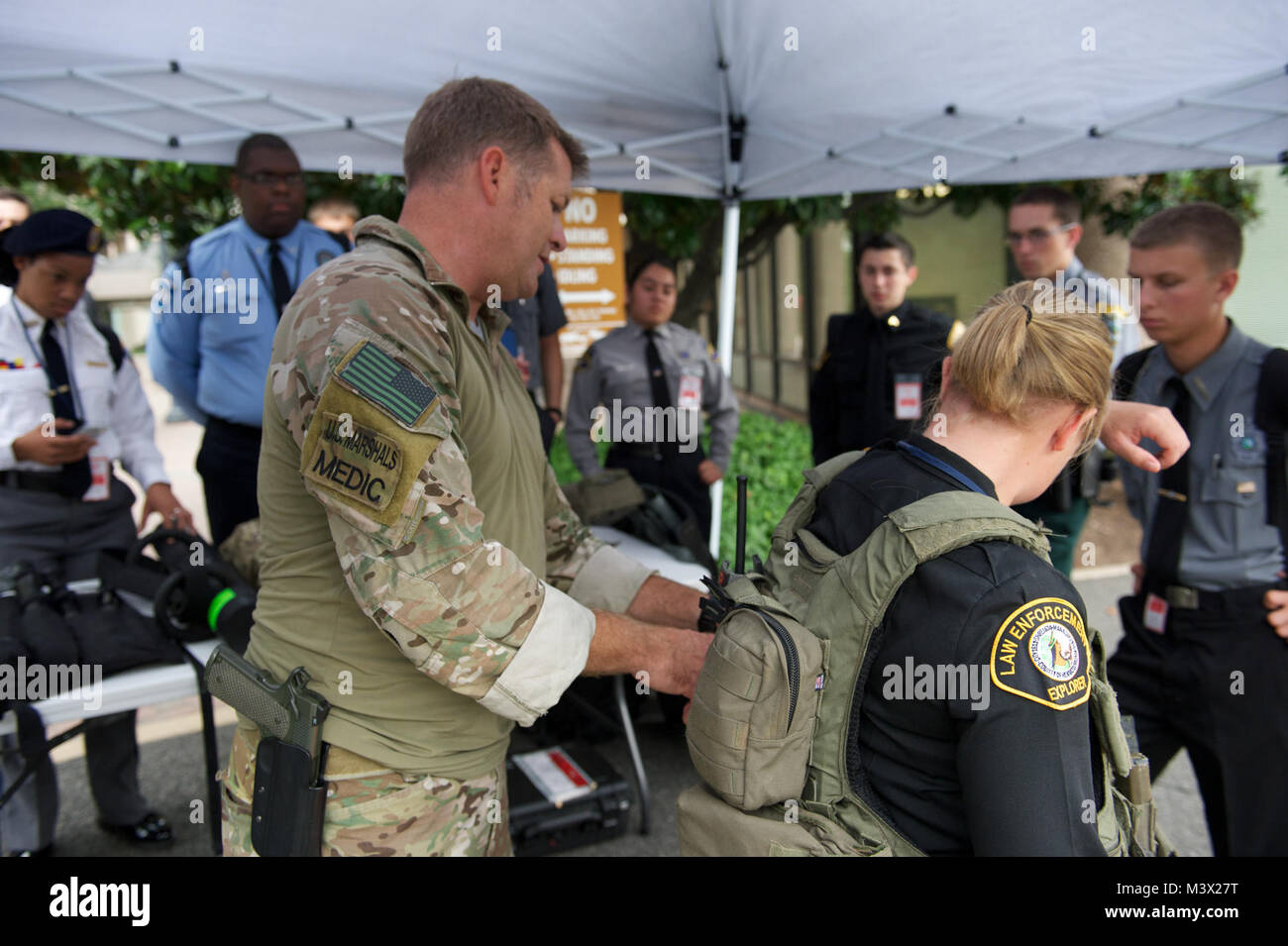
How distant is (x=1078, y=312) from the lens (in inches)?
54.9

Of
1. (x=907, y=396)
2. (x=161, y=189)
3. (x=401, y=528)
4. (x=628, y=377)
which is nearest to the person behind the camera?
(x=401, y=528)

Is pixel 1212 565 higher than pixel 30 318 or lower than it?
lower

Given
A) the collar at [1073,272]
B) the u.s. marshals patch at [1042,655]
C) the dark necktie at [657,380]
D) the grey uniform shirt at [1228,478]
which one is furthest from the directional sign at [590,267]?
the u.s. marshals patch at [1042,655]

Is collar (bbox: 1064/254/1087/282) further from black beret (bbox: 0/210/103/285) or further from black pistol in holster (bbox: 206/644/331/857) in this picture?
black beret (bbox: 0/210/103/285)

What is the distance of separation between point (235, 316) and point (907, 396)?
301cm

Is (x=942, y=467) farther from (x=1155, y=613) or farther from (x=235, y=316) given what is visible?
(x=235, y=316)

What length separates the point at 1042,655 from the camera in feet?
3.74

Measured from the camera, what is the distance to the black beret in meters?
2.81

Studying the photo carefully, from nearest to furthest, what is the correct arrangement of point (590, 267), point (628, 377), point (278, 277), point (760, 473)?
1. point (278, 277)
2. point (628, 377)
3. point (760, 473)
4. point (590, 267)

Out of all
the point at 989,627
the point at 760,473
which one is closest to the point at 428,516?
the point at 989,627

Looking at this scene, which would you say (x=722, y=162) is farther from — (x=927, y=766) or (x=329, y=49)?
(x=927, y=766)

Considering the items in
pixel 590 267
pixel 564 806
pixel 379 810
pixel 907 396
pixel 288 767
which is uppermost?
pixel 590 267
